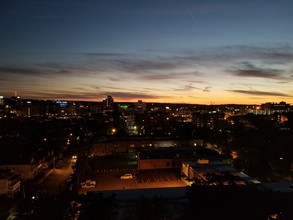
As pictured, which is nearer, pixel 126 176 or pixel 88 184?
pixel 88 184

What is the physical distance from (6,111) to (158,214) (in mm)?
53765

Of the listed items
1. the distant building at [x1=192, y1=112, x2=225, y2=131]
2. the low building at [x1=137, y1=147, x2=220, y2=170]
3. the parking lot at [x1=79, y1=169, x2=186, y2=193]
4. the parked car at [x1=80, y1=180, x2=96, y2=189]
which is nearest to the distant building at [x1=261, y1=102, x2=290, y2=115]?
the distant building at [x1=192, y1=112, x2=225, y2=131]

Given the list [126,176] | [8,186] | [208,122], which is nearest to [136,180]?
[126,176]

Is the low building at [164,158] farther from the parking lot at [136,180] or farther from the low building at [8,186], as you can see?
the low building at [8,186]

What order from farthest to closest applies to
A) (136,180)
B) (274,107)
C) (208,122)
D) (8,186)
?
(274,107) < (208,122) < (136,180) < (8,186)

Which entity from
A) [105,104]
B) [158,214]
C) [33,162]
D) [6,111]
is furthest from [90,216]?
[105,104]

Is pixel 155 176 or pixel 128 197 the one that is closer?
pixel 128 197

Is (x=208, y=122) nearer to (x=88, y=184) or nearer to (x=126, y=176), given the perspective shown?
(x=126, y=176)

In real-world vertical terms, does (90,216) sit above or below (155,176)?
above

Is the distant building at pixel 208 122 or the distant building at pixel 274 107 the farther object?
the distant building at pixel 274 107

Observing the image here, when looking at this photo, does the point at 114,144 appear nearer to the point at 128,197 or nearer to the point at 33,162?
the point at 33,162

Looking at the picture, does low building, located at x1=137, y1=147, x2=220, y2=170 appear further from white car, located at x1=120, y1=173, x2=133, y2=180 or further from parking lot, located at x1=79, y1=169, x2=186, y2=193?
white car, located at x1=120, y1=173, x2=133, y2=180

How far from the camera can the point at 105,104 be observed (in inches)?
3219

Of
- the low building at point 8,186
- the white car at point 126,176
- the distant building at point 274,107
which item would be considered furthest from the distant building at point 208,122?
the distant building at point 274,107
